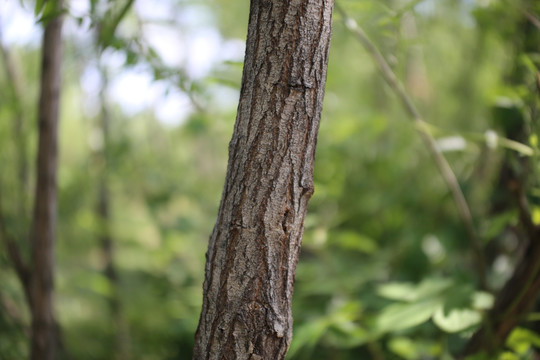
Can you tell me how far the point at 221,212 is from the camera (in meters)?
0.56

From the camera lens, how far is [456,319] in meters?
0.91

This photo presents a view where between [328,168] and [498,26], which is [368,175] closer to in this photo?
[328,168]

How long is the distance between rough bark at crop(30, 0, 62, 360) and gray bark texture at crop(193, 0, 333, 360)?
0.72m

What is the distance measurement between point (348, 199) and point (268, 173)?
58.7 inches

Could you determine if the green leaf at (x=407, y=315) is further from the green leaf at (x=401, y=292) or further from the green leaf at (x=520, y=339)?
the green leaf at (x=520, y=339)

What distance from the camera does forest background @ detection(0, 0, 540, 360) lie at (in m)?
1.02

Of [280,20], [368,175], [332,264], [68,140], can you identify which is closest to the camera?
[280,20]

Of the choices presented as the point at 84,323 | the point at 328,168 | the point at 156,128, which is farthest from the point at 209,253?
the point at 156,128

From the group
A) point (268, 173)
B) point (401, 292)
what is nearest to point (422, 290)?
point (401, 292)

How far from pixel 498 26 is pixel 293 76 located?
129 cm

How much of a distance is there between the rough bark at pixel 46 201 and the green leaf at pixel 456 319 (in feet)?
2.81

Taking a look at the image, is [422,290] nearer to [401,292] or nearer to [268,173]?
[401,292]

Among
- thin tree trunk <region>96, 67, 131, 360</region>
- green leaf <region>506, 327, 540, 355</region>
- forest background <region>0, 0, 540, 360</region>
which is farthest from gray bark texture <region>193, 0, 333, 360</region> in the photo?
thin tree trunk <region>96, 67, 131, 360</region>

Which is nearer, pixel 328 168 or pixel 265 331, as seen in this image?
pixel 265 331
